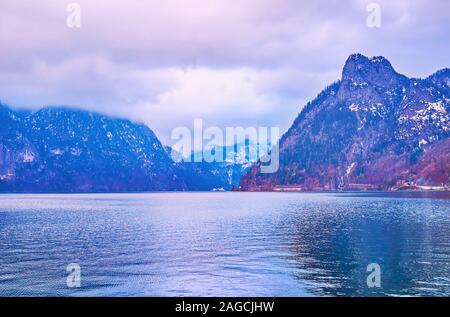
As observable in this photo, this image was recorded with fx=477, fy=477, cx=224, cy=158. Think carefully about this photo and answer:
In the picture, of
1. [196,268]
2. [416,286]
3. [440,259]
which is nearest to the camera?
[416,286]

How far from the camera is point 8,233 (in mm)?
92375

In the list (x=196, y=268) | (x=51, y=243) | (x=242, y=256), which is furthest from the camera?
(x=51, y=243)

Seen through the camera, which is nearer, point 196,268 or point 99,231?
point 196,268

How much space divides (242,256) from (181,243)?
17.5 metres

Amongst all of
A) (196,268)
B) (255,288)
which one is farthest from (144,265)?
(255,288)

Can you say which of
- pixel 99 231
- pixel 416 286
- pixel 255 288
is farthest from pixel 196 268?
pixel 99 231

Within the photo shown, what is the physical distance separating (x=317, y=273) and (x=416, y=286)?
1035cm

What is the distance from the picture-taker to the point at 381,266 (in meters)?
54.4
